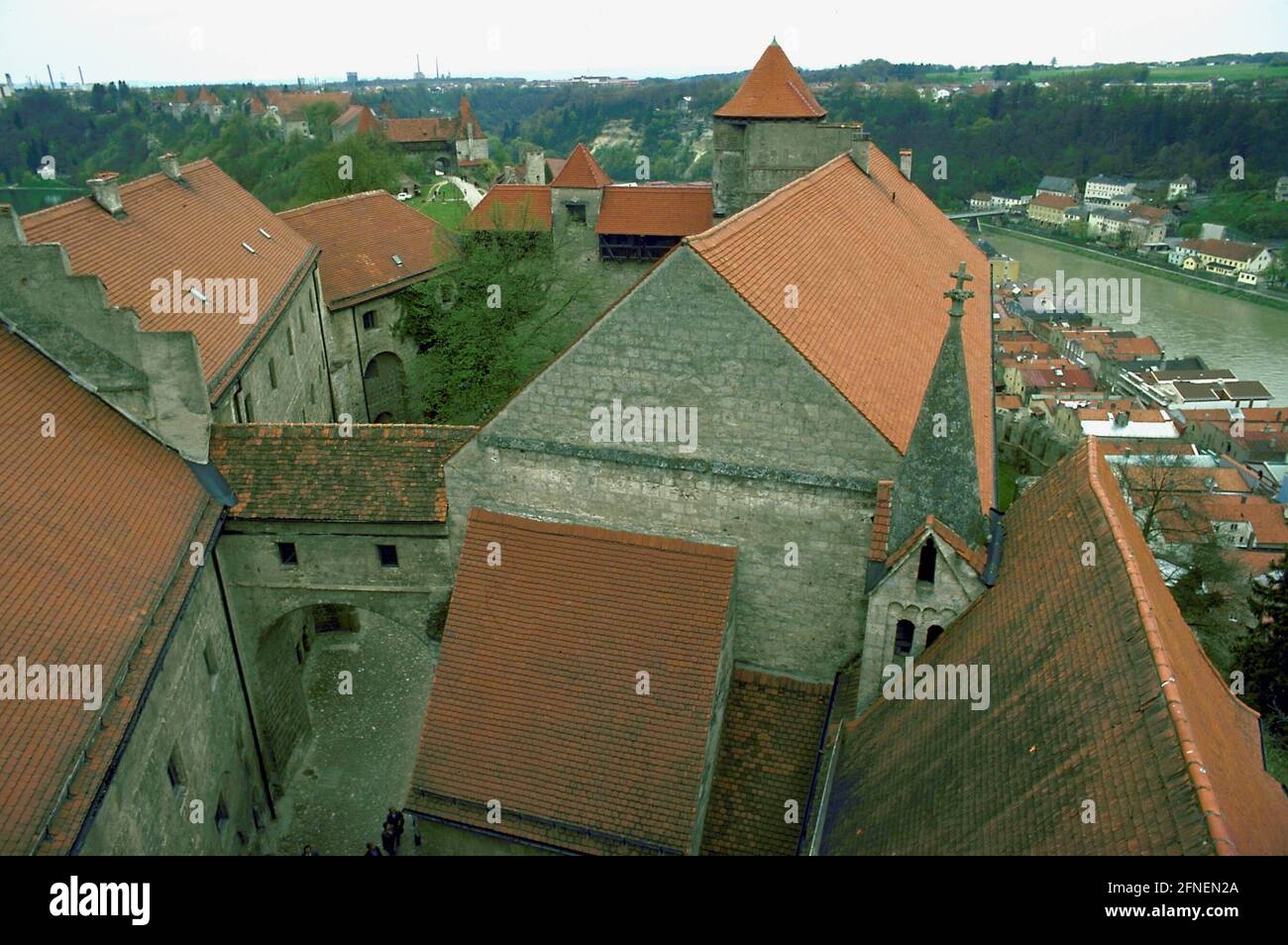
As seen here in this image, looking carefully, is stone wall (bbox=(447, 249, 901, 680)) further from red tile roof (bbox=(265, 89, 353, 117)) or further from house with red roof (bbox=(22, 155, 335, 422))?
red tile roof (bbox=(265, 89, 353, 117))

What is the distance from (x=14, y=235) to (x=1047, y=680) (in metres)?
18.6

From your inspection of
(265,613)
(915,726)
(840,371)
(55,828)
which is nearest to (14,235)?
(265,613)

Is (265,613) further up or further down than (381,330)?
further down

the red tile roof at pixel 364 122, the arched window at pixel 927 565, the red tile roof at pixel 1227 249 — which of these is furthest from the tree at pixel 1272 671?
the red tile roof at pixel 1227 249

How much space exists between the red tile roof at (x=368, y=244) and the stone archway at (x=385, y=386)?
289 centimetres

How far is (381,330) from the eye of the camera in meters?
35.8

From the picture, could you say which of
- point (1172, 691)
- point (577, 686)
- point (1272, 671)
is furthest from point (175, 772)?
point (1272, 671)

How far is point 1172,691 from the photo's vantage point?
369 inches

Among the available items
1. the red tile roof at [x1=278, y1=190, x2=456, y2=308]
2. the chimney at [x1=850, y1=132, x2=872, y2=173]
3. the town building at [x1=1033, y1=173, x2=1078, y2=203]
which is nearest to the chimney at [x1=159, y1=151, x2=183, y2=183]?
the red tile roof at [x1=278, y1=190, x2=456, y2=308]

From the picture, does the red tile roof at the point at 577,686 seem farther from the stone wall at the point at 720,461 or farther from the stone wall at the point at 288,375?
the stone wall at the point at 288,375

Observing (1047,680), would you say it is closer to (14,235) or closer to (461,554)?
(461,554)

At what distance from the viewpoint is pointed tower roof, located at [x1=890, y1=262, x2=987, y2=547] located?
13.2m
